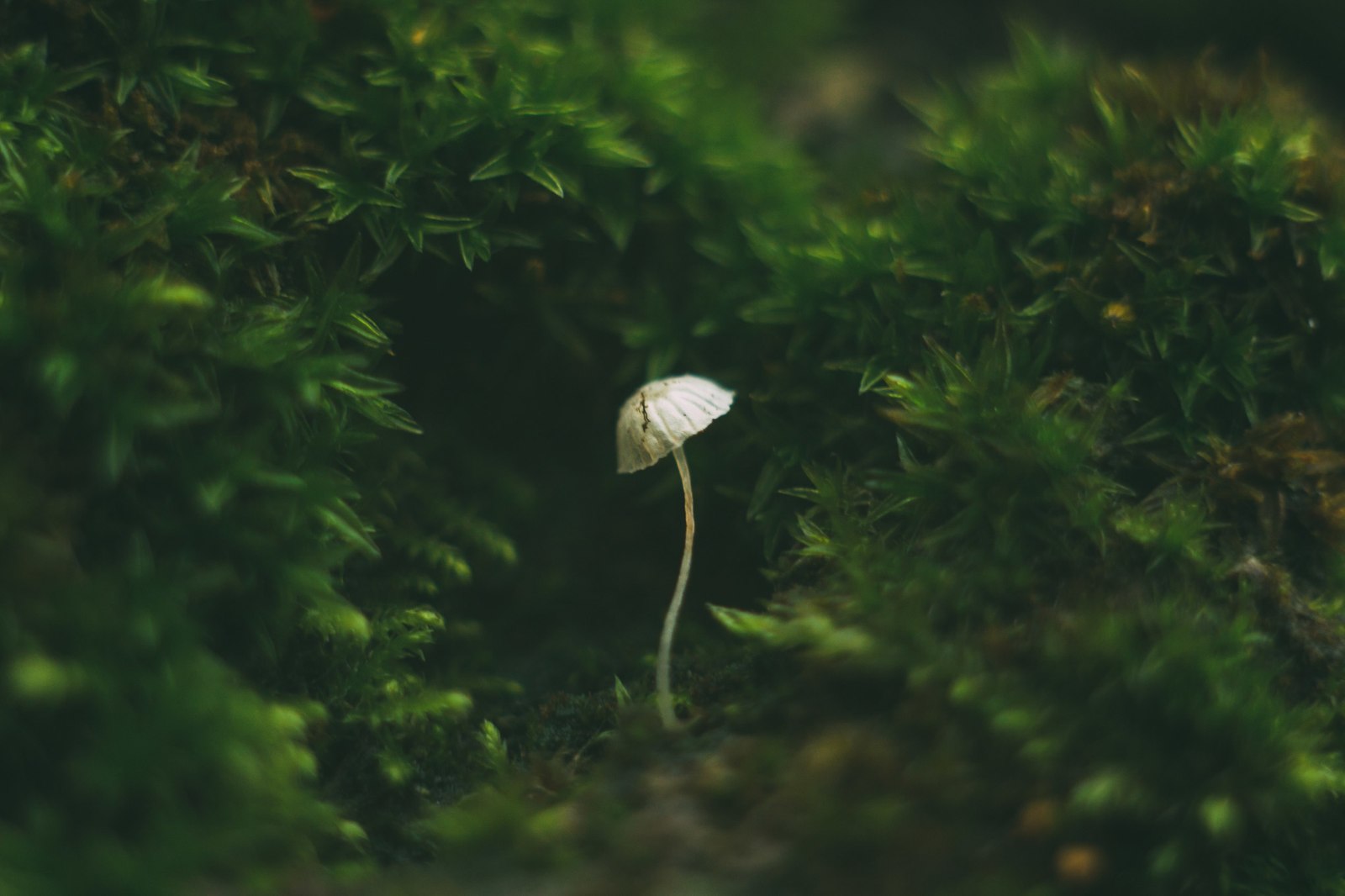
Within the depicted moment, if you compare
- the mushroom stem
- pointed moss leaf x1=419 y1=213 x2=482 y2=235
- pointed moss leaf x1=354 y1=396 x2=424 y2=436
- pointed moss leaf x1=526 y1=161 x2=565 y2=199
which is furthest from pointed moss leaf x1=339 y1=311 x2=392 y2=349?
the mushroom stem

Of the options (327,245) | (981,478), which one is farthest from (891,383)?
(327,245)

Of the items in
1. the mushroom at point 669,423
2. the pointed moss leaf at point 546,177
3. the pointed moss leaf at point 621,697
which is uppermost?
the pointed moss leaf at point 546,177

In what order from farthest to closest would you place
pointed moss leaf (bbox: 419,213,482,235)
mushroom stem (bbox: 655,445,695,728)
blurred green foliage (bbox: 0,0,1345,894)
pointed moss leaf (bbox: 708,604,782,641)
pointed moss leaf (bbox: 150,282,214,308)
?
pointed moss leaf (bbox: 419,213,482,235), mushroom stem (bbox: 655,445,695,728), pointed moss leaf (bbox: 708,604,782,641), pointed moss leaf (bbox: 150,282,214,308), blurred green foliage (bbox: 0,0,1345,894)

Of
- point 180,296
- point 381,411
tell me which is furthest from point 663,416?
point 180,296

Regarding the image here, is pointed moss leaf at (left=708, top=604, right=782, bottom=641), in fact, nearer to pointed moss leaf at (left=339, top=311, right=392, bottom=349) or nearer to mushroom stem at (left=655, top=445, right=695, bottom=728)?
mushroom stem at (left=655, top=445, right=695, bottom=728)

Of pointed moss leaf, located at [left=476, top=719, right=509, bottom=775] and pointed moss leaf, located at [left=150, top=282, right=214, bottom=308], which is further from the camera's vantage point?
pointed moss leaf, located at [left=476, top=719, right=509, bottom=775]

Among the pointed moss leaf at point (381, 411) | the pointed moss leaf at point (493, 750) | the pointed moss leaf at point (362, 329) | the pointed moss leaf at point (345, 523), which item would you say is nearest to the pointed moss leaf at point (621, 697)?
the pointed moss leaf at point (493, 750)

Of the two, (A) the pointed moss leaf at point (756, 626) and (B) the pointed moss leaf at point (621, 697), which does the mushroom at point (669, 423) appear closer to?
(B) the pointed moss leaf at point (621, 697)
